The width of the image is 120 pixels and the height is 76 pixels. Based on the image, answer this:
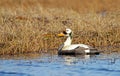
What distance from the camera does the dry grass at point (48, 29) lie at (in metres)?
16.7

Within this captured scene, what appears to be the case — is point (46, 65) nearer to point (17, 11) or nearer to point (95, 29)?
point (95, 29)

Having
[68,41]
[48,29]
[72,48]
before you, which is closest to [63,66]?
[72,48]

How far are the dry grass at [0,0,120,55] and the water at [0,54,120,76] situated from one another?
87 cm

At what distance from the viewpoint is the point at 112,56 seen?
52.2 ft

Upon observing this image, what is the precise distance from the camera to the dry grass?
1673cm

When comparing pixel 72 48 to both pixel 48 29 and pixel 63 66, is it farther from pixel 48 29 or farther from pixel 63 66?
pixel 63 66

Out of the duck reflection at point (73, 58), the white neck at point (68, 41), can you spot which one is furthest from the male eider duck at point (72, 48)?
the duck reflection at point (73, 58)

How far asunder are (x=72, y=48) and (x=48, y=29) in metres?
2.12

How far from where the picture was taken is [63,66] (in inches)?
568

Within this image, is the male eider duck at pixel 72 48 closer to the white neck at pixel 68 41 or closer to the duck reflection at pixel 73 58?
the white neck at pixel 68 41

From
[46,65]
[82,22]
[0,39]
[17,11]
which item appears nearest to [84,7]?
[17,11]

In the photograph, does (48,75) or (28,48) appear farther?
(28,48)

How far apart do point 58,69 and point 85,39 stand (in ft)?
14.4

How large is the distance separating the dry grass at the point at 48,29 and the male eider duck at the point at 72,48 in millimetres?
497
